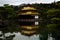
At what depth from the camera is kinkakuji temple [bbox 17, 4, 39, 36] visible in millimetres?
1194

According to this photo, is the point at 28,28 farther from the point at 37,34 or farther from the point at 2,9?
the point at 2,9

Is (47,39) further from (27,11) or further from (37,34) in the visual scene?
(27,11)

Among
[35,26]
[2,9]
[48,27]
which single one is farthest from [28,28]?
[2,9]

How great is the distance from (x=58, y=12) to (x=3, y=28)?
0.49 metres

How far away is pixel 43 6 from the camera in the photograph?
1.30 m

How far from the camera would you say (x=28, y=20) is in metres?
1.22

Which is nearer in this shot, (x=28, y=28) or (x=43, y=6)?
(x=28, y=28)

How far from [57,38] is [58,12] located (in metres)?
0.22

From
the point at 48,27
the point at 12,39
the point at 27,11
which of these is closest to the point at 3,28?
the point at 12,39

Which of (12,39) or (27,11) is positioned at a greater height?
(27,11)

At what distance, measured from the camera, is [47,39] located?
4.11 feet

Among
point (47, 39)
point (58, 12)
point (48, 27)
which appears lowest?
point (47, 39)

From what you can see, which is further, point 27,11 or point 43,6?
point 43,6

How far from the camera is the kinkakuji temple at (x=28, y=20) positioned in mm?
1194
